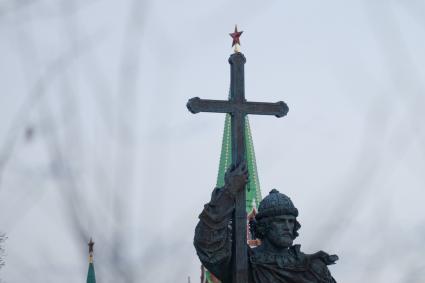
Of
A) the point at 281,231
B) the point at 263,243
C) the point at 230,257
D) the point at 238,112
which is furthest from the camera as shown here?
the point at 263,243

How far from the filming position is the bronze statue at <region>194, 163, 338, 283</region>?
861 cm

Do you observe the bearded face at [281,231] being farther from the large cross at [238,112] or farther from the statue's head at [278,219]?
the large cross at [238,112]

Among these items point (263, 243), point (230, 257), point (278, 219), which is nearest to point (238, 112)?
point (278, 219)

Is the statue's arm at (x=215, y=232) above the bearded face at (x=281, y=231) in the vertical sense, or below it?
below

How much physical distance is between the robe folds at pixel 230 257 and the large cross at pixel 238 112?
0.11 meters

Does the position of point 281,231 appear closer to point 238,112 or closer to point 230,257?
point 230,257

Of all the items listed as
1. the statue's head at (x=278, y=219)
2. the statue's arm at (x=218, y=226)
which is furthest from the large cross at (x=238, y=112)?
the statue's head at (x=278, y=219)

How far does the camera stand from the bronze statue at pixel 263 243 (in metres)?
8.61

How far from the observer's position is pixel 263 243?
939 cm

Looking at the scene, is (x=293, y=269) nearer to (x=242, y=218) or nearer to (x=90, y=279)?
(x=242, y=218)

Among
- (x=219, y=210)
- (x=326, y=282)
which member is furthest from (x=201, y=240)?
(x=326, y=282)

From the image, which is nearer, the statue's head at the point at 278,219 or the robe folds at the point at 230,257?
the robe folds at the point at 230,257

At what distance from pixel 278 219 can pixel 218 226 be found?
3.04 feet

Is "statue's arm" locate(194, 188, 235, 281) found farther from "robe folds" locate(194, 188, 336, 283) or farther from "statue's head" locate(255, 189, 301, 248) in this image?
"statue's head" locate(255, 189, 301, 248)
